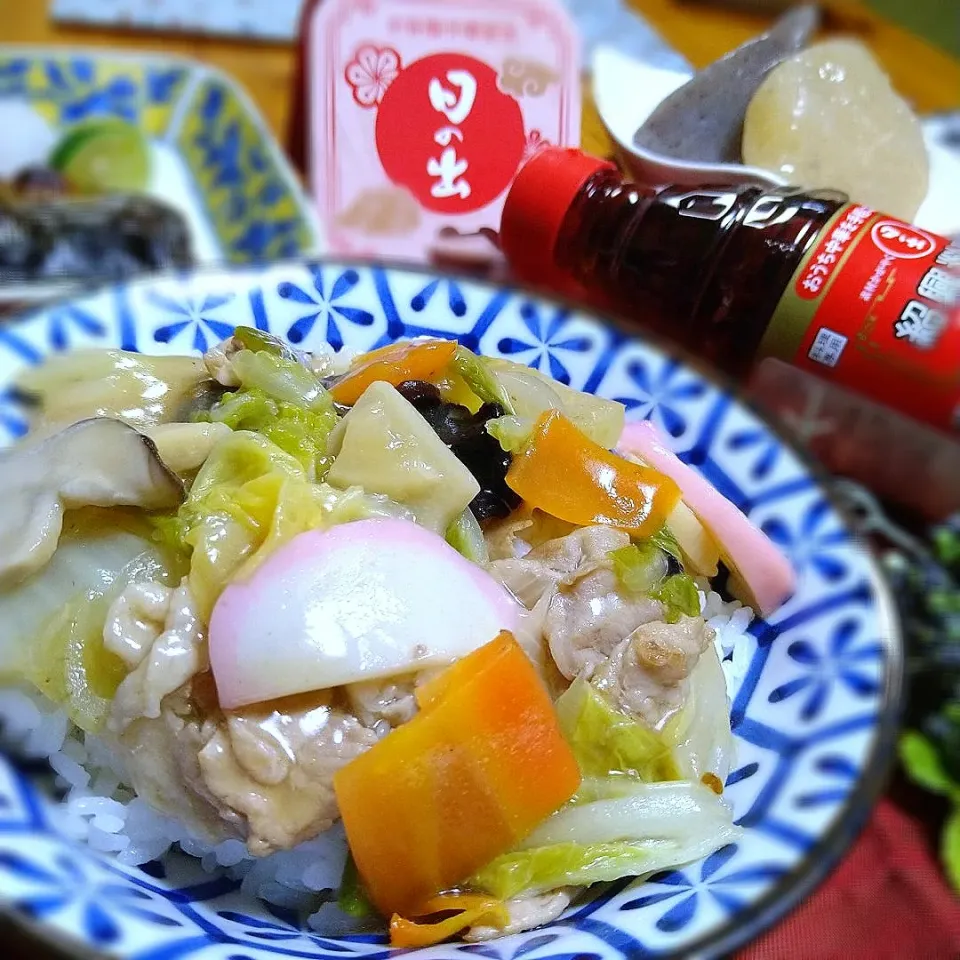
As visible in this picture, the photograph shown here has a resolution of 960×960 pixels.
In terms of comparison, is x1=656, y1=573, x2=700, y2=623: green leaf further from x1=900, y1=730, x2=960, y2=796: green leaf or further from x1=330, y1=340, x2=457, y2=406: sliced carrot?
x1=330, y1=340, x2=457, y2=406: sliced carrot

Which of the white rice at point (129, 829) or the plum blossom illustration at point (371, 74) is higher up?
the plum blossom illustration at point (371, 74)

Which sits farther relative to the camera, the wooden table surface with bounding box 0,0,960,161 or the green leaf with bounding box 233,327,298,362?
the wooden table surface with bounding box 0,0,960,161

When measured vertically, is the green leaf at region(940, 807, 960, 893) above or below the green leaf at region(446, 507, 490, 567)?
below

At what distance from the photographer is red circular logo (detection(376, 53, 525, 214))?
905mm

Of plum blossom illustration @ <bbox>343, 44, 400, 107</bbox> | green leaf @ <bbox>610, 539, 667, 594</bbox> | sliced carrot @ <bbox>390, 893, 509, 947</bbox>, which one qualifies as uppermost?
plum blossom illustration @ <bbox>343, 44, 400, 107</bbox>

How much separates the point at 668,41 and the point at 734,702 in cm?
118

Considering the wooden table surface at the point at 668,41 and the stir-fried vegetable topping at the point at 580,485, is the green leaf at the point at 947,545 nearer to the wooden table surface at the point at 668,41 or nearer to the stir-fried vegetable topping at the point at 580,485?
the stir-fried vegetable topping at the point at 580,485

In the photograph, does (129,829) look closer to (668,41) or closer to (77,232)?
(668,41)

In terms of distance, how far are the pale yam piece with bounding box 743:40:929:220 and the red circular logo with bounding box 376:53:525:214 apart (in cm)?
33

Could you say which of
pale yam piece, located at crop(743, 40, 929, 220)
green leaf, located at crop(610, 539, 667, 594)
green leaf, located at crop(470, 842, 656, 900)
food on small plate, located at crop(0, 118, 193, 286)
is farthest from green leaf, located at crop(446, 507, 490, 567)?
food on small plate, located at crop(0, 118, 193, 286)

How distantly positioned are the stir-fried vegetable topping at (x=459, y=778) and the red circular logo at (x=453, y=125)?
0.48 meters

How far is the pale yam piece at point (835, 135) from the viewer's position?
1.05 meters

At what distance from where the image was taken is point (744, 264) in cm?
87

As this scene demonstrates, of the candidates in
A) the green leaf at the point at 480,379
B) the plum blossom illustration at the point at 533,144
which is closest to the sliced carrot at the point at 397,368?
the green leaf at the point at 480,379
